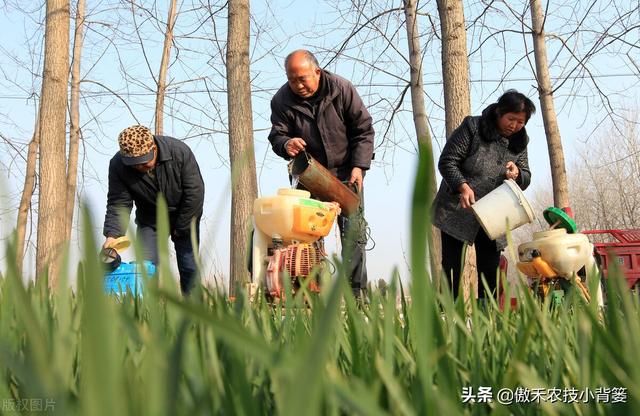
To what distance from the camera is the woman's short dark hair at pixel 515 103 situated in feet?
14.9

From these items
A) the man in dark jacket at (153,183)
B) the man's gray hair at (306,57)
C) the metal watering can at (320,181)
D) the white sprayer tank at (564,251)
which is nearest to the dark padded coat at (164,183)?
the man in dark jacket at (153,183)

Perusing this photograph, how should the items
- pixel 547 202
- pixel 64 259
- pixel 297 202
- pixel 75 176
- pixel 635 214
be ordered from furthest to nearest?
1. pixel 547 202
2. pixel 635 214
3. pixel 75 176
4. pixel 297 202
5. pixel 64 259

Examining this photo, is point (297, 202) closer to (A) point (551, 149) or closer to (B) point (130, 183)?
(B) point (130, 183)

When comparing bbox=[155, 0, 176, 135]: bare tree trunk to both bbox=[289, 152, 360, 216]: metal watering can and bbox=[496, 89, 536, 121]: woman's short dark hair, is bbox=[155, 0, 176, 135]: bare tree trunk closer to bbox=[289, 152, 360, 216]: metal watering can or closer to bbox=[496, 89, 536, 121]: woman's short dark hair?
bbox=[289, 152, 360, 216]: metal watering can

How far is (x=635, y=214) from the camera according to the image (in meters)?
30.6

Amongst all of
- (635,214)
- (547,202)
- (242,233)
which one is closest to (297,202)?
(242,233)

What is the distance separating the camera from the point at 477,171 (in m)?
4.83

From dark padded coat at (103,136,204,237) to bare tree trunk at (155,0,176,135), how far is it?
33.3ft

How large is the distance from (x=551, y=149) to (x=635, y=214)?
2273 cm

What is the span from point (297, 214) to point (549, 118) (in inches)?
230

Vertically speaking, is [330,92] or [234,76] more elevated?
[234,76]

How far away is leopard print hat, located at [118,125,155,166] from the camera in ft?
15.2

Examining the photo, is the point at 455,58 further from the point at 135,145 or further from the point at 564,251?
the point at 135,145

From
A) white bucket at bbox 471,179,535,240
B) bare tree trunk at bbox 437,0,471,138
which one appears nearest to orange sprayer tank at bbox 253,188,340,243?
white bucket at bbox 471,179,535,240
